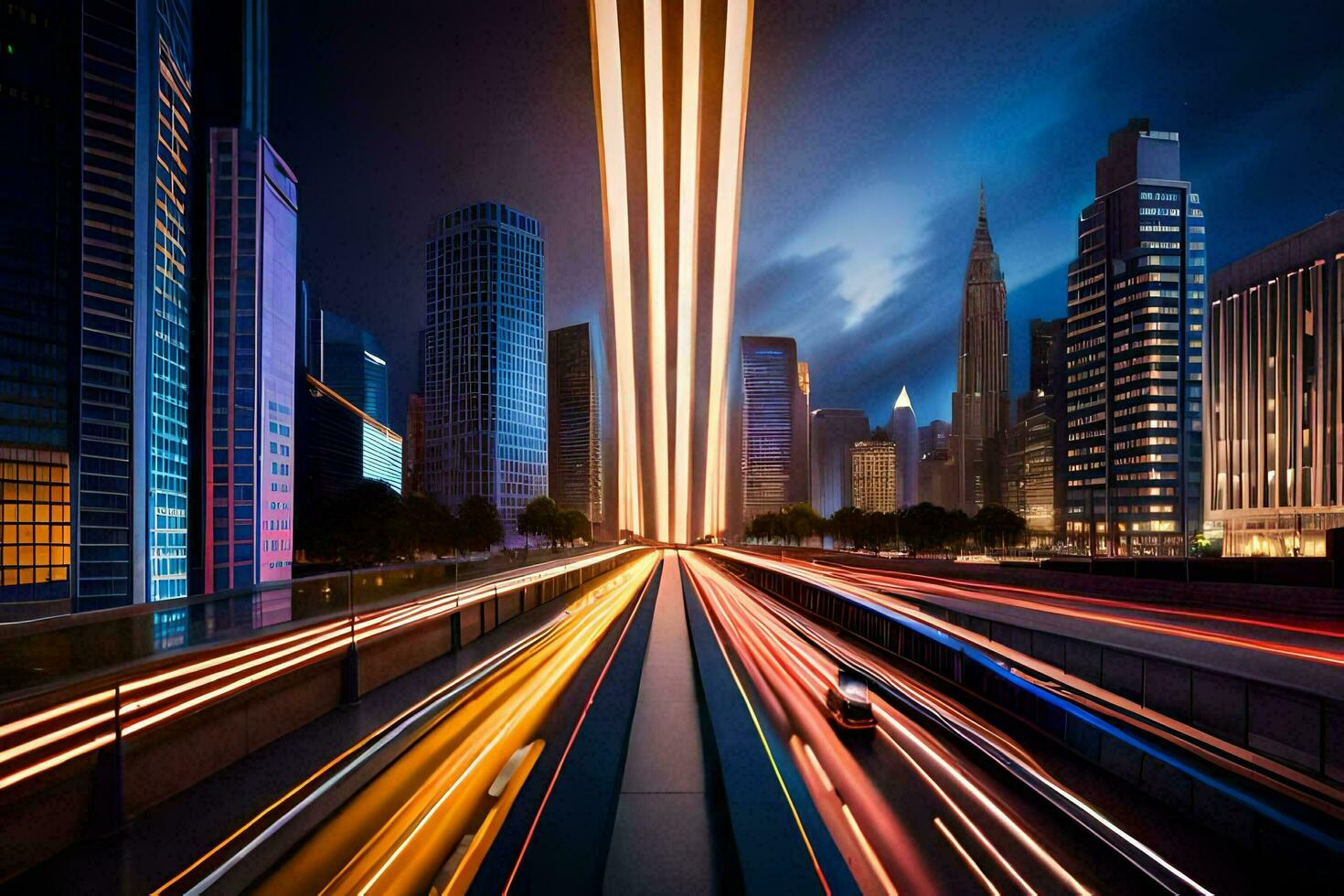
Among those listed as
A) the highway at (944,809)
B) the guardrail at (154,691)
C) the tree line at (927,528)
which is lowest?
the tree line at (927,528)

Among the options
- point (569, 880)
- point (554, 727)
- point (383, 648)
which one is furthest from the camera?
point (383, 648)

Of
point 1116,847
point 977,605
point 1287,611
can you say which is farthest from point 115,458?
point 1287,611

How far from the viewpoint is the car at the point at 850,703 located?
9.83m

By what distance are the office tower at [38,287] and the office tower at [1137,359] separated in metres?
125


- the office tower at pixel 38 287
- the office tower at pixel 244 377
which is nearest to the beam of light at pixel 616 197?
the office tower at pixel 38 287

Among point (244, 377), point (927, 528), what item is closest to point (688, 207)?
point (244, 377)

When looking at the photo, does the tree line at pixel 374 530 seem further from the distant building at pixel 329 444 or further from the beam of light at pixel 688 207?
the distant building at pixel 329 444

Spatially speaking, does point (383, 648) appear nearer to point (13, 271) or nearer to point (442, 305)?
point (13, 271)

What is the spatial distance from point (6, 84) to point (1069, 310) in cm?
14149

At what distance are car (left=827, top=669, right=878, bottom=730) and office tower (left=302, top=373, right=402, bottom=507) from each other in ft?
353

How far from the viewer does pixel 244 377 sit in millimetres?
64438

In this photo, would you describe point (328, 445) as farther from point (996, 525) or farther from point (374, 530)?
point (996, 525)

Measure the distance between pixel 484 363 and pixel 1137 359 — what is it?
396 feet

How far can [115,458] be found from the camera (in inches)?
1923
